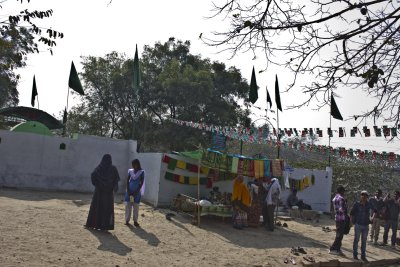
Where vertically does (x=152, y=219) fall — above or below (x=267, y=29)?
below

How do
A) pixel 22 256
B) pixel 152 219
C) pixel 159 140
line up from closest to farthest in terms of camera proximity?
1. pixel 22 256
2. pixel 152 219
3. pixel 159 140

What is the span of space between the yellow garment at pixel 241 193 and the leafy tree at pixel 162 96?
11.6m

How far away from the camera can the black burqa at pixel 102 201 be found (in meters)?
9.31

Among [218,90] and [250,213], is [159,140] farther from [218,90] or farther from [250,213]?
[250,213]

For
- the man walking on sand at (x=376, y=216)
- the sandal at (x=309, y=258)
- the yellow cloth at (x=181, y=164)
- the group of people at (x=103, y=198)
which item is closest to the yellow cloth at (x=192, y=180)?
the yellow cloth at (x=181, y=164)

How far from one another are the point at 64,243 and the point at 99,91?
807 inches

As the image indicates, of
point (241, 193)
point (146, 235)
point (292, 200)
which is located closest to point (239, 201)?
point (241, 193)

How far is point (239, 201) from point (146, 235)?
3363mm

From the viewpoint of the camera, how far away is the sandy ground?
7.52m

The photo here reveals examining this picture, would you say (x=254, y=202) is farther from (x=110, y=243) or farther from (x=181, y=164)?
(x=110, y=243)

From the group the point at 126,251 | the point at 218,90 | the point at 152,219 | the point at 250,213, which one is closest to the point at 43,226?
the point at 126,251

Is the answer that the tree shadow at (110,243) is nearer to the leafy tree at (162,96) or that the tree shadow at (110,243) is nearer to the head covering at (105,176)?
the head covering at (105,176)

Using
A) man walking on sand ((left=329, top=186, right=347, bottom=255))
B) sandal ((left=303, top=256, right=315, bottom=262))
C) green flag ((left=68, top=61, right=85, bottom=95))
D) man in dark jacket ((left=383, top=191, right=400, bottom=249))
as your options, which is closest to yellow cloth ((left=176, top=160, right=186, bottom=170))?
man walking on sand ((left=329, top=186, right=347, bottom=255))

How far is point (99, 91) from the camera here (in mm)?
27719
